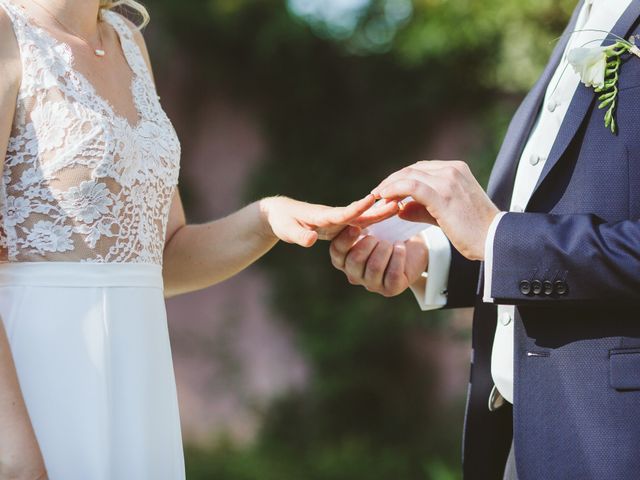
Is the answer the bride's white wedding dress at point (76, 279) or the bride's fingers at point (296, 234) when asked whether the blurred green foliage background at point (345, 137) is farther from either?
the bride's white wedding dress at point (76, 279)

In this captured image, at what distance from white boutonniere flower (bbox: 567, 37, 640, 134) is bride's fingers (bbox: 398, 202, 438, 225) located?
1.65ft

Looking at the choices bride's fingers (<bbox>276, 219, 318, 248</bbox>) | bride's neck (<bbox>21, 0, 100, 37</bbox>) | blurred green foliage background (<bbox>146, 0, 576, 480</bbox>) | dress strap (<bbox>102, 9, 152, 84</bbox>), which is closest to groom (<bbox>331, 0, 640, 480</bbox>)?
bride's fingers (<bbox>276, 219, 318, 248</bbox>)

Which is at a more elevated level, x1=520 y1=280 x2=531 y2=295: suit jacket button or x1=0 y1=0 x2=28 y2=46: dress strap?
x1=0 y1=0 x2=28 y2=46: dress strap

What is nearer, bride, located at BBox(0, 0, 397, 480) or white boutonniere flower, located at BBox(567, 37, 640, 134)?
bride, located at BBox(0, 0, 397, 480)

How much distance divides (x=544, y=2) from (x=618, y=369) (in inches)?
174

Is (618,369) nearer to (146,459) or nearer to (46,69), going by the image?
(146,459)

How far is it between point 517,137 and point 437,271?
48cm

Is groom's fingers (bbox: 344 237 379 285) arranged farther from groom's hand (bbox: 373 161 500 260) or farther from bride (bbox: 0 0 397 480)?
bride (bbox: 0 0 397 480)

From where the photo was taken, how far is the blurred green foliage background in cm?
668

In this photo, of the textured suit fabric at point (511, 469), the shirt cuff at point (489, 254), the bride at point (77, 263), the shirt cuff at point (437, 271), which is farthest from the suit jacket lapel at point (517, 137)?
the bride at point (77, 263)

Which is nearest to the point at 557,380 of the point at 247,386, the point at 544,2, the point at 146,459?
the point at 146,459

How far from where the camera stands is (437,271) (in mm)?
2643

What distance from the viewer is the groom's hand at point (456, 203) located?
211cm

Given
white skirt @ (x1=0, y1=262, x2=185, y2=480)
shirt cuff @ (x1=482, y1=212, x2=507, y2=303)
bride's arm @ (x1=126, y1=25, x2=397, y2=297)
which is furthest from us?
bride's arm @ (x1=126, y1=25, x2=397, y2=297)
